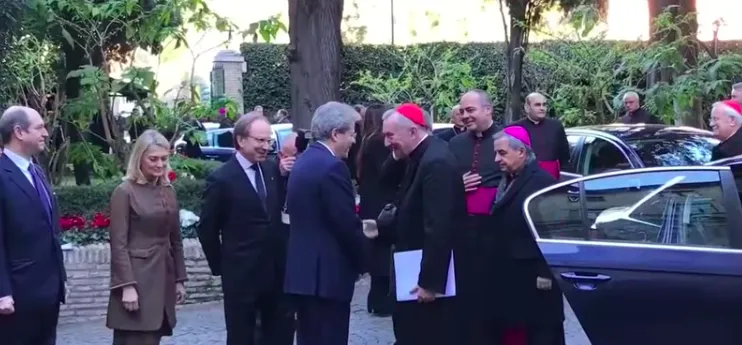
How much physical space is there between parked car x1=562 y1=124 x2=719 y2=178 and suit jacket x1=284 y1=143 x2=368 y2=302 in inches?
210

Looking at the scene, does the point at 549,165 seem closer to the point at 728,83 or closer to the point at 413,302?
the point at 728,83

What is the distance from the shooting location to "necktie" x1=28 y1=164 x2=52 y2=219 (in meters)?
6.54

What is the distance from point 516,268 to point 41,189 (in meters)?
2.85

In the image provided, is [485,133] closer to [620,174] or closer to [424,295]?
[620,174]

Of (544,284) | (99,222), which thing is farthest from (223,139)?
(544,284)

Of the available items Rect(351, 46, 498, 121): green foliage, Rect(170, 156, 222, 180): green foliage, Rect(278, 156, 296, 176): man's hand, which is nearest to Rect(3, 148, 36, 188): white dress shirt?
Rect(278, 156, 296, 176): man's hand

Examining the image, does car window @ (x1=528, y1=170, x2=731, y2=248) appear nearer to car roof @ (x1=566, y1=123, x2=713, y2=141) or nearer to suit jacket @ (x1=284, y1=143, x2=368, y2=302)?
suit jacket @ (x1=284, y1=143, x2=368, y2=302)

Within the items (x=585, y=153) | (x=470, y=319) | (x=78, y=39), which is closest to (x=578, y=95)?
(x=585, y=153)

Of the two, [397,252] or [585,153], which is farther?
[585,153]

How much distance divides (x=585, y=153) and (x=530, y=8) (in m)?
7.15

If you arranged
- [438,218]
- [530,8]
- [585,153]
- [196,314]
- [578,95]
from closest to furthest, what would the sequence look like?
[438,218]
[196,314]
[585,153]
[578,95]
[530,8]

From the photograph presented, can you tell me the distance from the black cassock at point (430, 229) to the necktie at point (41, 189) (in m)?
1.98

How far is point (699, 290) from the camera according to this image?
5.74 metres

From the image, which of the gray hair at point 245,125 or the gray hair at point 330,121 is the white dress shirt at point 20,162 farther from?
the gray hair at point 330,121
